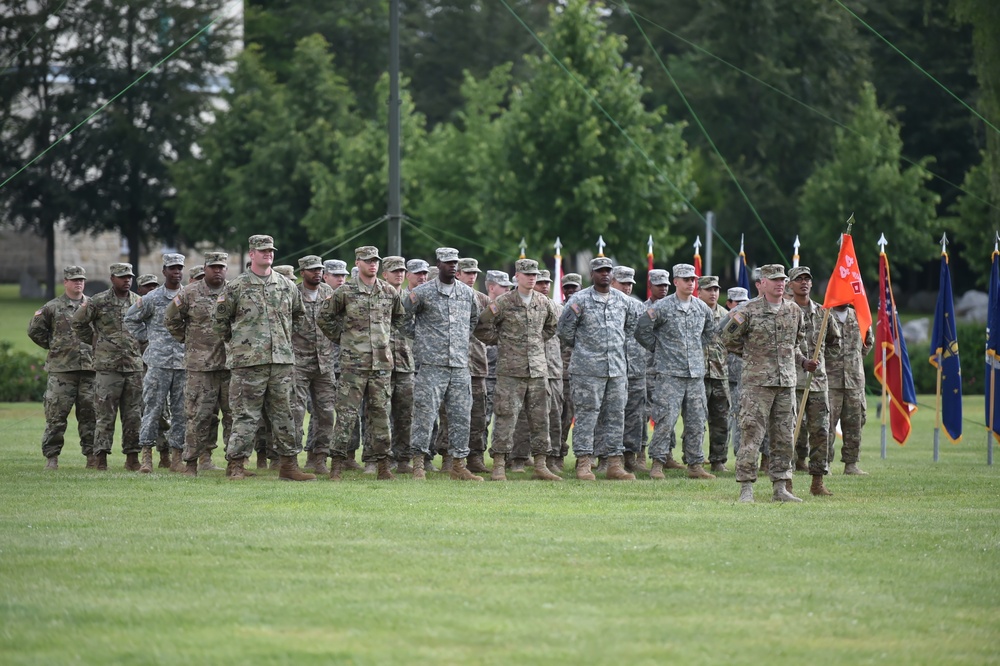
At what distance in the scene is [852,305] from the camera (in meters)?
17.6

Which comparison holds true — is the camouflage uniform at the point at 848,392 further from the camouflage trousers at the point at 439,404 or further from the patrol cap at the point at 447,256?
the patrol cap at the point at 447,256

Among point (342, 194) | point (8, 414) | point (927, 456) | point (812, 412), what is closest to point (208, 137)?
point (342, 194)

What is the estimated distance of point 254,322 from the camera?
48.7 ft

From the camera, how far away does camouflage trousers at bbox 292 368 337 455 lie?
53.8 feet

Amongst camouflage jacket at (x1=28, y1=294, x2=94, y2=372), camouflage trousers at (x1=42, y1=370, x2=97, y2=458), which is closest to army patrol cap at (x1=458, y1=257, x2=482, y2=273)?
camouflage jacket at (x1=28, y1=294, x2=94, y2=372)

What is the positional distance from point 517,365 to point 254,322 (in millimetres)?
2825

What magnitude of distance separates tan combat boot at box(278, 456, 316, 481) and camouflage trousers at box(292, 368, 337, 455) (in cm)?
104

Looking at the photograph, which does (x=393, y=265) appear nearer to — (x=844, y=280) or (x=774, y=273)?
(x=774, y=273)

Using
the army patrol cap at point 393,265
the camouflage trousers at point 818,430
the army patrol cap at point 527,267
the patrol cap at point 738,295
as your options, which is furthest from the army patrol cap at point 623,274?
the camouflage trousers at point 818,430

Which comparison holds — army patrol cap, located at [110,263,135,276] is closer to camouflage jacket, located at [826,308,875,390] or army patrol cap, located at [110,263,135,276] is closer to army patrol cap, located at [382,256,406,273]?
army patrol cap, located at [382,256,406,273]

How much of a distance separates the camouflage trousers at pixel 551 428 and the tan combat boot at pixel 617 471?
823mm

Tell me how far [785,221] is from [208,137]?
2122cm

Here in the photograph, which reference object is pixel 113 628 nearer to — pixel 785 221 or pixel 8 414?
pixel 8 414

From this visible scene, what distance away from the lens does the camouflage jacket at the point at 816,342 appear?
→ 15055 mm
